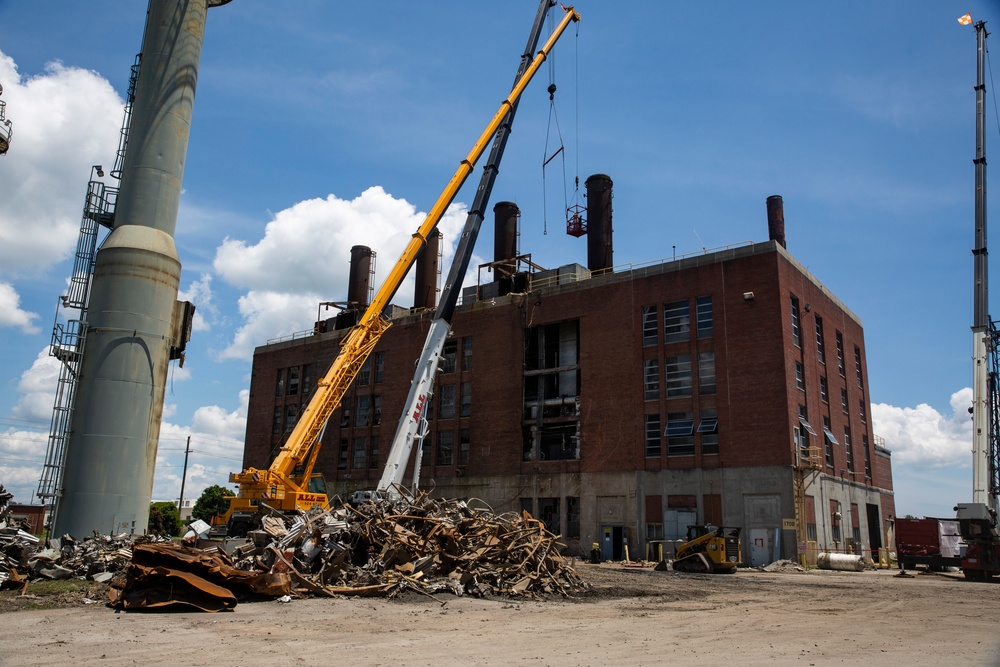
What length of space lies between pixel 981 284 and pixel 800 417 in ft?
35.4

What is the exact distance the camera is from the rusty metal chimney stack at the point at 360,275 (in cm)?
6216

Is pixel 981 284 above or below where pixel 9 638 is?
above

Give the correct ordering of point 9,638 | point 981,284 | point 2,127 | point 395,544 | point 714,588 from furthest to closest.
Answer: point 981,284 → point 2,127 → point 714,588 → point 395,544 → point 9,638

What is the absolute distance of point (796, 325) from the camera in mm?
42312

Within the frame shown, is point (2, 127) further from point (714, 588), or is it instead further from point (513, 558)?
point (714, 588)

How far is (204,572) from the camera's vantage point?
14352mm

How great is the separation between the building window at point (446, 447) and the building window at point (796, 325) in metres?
22.5

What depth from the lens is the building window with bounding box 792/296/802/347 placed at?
137ft

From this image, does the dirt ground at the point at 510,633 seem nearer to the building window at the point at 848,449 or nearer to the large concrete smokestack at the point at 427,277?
the building window at the point at 848,449

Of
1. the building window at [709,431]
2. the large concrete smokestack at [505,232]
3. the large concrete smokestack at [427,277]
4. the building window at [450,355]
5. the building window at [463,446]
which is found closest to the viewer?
the building window at [709,431]

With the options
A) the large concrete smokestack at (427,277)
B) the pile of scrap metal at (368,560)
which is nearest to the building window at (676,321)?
the large concrete smokestack at (427,277)

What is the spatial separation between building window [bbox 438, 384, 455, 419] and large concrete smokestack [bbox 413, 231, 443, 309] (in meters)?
7.85

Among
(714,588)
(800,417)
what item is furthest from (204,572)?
(800,417)

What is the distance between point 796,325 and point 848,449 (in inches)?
408
